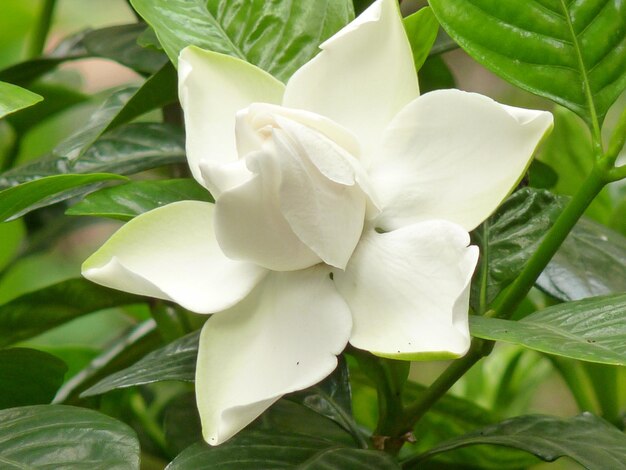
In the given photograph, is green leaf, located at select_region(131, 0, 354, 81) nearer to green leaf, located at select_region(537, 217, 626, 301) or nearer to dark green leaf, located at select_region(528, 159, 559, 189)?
green leaf, located at select_region(537, 217, 626, 301)

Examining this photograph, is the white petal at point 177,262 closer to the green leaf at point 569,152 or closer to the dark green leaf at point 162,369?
the dark green leaf at point 162,369

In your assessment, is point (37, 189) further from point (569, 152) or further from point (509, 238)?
point (569, 152)

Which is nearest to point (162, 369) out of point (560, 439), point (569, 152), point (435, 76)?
point (560, 439)

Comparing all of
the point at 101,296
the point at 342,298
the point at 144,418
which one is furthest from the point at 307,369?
the point at 144,418

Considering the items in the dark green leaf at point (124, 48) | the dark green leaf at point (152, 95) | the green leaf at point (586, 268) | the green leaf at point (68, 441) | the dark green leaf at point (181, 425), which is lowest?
the dark green leaf at point (181, 425)

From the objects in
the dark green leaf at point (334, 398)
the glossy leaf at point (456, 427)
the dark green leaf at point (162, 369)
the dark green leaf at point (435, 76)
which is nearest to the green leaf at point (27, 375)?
the dark green leaf at point (162, 369)

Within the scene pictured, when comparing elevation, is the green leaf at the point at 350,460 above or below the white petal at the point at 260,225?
below
